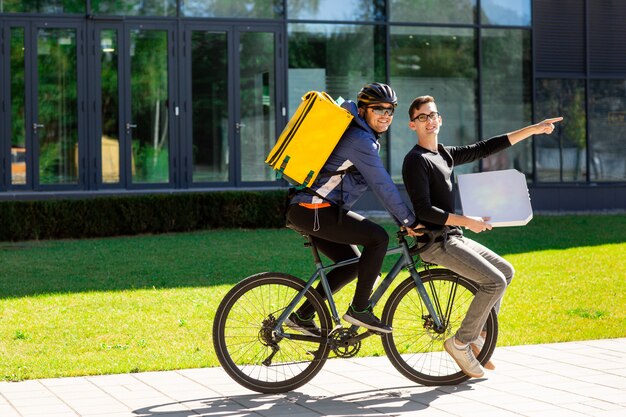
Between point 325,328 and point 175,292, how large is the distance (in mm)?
5074

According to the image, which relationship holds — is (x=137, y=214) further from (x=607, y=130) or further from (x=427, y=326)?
(x=427, y=326)

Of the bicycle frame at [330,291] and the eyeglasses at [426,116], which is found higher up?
the eyeglasses at [426,116]

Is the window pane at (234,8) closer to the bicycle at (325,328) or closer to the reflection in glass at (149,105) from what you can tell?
the reflection in glass at (149,105)

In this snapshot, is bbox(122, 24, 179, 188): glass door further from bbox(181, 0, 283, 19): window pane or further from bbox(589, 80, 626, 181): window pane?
bbox(589, 80, 626, 181): window pane

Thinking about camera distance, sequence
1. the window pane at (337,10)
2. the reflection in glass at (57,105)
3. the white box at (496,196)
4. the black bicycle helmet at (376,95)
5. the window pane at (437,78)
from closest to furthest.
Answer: the black bicycle helmet at (376,95) → the white box at (496,196) → the reflection in glass at (57,105) → the window pane at (337,10) → the window pane at (437,78)

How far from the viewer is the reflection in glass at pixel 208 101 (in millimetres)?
21312

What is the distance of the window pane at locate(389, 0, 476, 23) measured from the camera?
2241cm

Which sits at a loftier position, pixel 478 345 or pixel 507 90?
pixel 507 90

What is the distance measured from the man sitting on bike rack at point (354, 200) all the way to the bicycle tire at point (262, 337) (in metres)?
0.13

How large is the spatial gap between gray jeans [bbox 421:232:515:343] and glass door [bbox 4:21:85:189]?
14889 mm

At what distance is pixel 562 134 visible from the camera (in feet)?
77.5

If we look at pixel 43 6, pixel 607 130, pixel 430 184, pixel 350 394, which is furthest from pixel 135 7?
pixel 350 394

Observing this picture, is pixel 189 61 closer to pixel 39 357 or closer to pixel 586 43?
pixel 586 43

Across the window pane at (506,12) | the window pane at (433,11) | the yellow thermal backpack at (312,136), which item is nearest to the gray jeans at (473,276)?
the yellow thermal backpack at (312,136)
